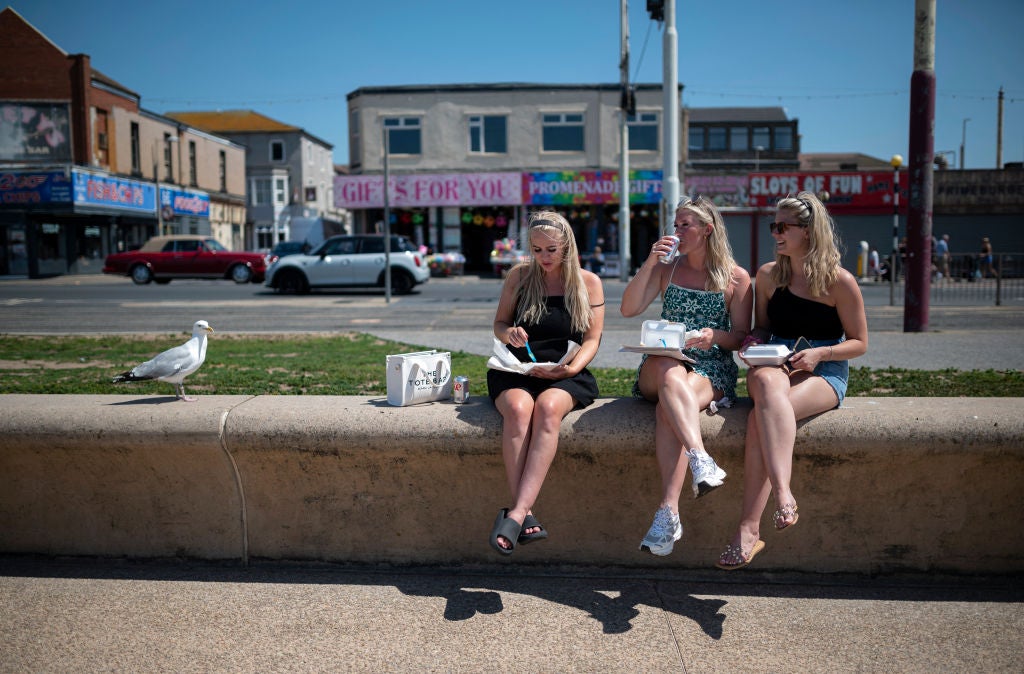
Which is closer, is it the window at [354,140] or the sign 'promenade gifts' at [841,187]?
the sign 'promenade gifts' at [841,187]

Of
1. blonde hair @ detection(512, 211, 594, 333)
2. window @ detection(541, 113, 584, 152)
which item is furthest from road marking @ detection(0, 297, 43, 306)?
window @ detection(541, 113, 584, 152)

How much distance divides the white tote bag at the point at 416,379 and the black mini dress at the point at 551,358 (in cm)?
24

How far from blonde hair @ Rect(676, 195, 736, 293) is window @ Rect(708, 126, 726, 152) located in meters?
68.6

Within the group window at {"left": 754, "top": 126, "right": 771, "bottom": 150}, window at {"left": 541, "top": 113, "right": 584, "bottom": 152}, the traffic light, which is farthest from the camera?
window at {"left": 754, "top": 126, "right": 771, "bottom": 150}

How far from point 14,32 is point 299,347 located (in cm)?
3451

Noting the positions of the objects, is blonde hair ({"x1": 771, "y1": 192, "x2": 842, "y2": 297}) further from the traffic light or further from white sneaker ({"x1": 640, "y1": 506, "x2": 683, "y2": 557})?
the traffic light

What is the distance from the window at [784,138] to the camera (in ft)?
227

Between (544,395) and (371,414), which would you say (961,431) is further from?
(371,414)

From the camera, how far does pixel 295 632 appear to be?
3.26 metres

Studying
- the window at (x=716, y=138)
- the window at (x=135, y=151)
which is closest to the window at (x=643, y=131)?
the window at (x=135, y=151)

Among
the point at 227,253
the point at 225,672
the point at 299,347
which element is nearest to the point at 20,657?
the point at 225,672

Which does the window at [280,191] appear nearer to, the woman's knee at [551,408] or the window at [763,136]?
the window at [763,136]

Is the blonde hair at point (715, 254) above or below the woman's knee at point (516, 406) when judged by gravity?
Result: above

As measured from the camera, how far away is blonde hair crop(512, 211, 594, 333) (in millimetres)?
4250
